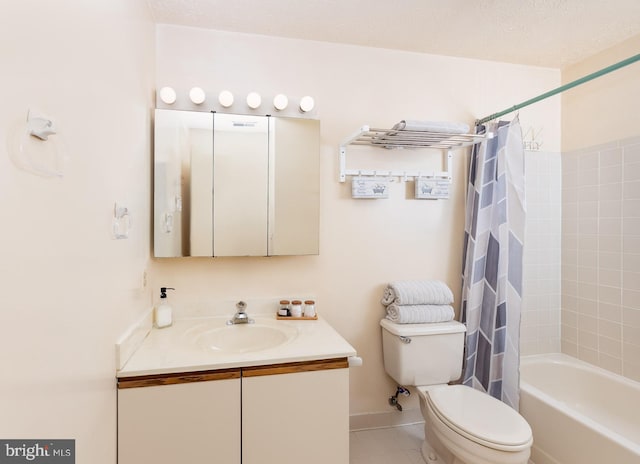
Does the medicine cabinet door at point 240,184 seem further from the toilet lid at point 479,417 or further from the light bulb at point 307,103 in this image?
the toilet lid at point 479,417

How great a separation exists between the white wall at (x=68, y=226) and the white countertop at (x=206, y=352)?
0.15 m

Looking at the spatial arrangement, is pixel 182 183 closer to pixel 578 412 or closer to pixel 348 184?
pixel 348 184

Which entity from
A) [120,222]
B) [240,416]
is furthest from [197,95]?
[240,416]

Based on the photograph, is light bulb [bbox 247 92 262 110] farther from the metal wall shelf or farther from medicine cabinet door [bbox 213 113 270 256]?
the metal wall shelf

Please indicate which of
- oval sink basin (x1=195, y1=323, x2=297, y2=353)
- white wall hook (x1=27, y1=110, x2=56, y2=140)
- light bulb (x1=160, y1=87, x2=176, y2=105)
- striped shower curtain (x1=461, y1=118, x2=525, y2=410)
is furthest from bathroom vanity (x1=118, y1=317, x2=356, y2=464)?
light bulb (x1=160, y1=87, x2=176, y2=105)

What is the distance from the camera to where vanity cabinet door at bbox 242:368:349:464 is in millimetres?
1325

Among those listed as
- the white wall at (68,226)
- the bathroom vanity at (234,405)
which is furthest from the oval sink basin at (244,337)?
the white wall at (68,226)

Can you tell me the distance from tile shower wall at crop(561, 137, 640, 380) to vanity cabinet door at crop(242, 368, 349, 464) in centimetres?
175

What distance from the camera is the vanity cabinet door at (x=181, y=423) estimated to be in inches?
48.4

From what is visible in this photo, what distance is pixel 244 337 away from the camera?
68.5 inches

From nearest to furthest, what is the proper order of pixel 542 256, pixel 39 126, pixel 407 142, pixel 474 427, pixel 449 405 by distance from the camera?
pixel 39 126, pixel 474 427, pixel 449 405, pixel 407 142, pixel 542 256

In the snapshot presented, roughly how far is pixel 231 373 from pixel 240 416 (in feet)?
0.55

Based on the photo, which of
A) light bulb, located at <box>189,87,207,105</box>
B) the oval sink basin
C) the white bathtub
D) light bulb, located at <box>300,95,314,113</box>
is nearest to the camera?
the white bathtub

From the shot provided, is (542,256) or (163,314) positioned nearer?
(163,314)
